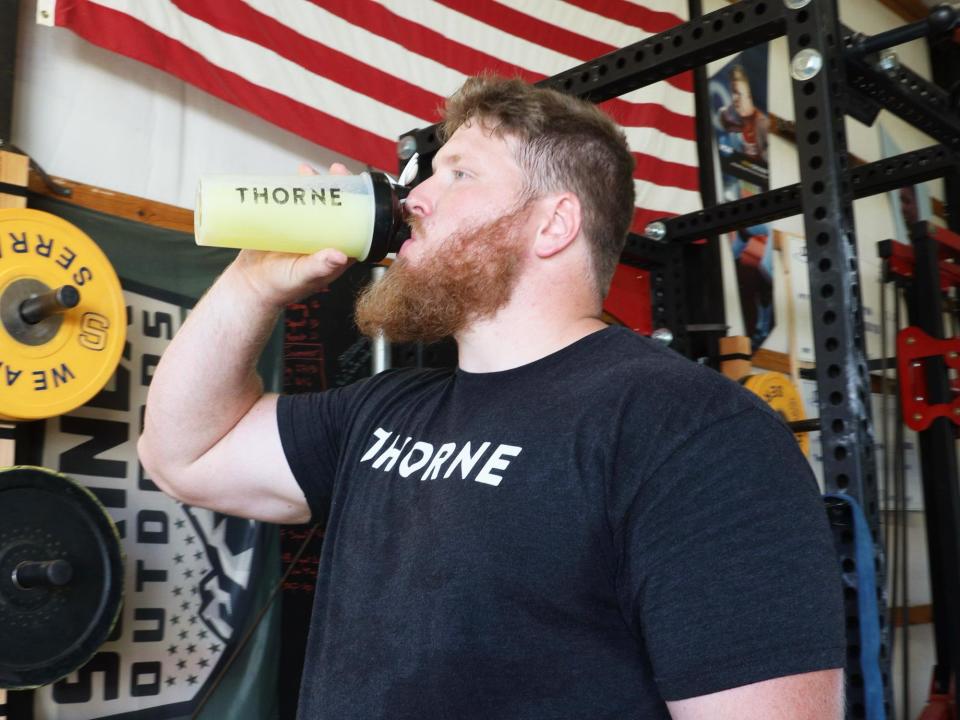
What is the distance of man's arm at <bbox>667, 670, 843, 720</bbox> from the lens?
2.50ft

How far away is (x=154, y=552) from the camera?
1831mm

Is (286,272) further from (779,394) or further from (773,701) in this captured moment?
(779,394)

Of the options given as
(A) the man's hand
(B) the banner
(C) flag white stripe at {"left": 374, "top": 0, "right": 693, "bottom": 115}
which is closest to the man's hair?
(A) the man's hand

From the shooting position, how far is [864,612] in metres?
1.21

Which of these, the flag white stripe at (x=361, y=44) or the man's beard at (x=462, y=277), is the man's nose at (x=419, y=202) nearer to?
the man's beard at (x=462, y=277)

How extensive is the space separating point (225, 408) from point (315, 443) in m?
0.14

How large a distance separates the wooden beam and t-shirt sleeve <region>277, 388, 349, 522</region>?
813 millimetres

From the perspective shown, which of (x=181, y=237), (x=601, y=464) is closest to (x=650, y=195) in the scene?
(x=181, y=237)

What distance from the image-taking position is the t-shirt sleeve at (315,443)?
132cm

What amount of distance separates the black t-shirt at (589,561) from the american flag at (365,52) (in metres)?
1.30

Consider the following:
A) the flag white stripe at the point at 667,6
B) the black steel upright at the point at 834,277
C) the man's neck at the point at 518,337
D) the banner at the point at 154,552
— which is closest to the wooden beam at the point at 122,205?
the banner at the point at 154,552

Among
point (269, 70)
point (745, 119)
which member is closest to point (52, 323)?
point (269, 70)

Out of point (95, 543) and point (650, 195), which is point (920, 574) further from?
point (95, 543)

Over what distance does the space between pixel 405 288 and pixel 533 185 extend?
0.76 ft
